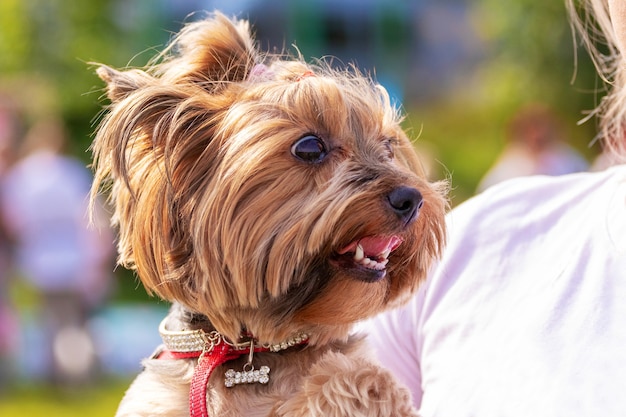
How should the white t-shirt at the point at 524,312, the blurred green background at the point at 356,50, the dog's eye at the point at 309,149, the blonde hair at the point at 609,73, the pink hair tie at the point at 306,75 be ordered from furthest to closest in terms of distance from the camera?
the blurred green background at the point at 356,50, the blonde hair at the point at 609,73, the pink hair tie at the point at 306,75, the dog's eye at the point at 309,149, the white t-shirt at the point at 524,312

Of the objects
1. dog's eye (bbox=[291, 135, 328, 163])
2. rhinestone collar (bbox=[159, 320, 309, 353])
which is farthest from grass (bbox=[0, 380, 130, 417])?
dog's eye (bbox=[291, 135, 328, 163])

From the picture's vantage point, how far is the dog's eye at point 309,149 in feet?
7.52

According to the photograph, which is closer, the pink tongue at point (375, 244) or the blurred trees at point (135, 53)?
the pink tongue at point (375, 244)

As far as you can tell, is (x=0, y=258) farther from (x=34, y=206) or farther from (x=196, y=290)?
(x=196, y=290)

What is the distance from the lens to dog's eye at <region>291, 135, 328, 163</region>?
229 cm

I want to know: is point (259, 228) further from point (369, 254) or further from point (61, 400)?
point (61, 400)

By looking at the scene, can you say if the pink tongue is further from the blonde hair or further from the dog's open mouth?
the blonde hair

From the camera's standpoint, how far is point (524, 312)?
2238mm

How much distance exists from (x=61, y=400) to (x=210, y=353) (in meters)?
7.05

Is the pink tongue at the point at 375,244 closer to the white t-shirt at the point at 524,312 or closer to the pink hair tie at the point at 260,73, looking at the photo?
the white t-shirt at the point at 524,312

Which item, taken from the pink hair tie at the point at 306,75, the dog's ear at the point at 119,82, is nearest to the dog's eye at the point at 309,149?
the pink hair tie at the point at 306,75

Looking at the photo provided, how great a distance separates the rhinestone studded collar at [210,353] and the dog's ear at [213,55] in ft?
2.37

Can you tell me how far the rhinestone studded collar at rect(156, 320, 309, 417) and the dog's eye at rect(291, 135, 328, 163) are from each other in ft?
1.69

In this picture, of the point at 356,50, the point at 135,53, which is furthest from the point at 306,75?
the point at 356,50
